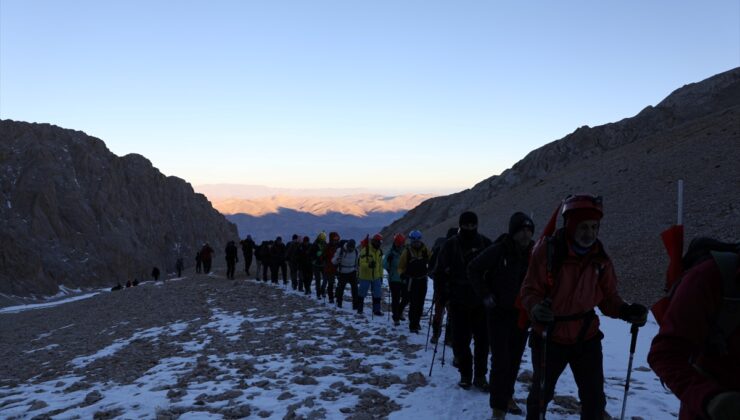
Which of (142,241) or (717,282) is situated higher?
(717,282)

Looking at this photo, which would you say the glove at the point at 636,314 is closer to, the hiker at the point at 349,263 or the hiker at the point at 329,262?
the hiker at the point at 349,263

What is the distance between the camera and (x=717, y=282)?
2.42 meters

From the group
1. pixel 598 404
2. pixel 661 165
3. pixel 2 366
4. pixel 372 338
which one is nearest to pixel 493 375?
pixel 598 404

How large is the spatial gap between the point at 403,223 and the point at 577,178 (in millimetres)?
38779

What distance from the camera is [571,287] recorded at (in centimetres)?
444

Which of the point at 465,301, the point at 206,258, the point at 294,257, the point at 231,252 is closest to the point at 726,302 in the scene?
the point at 465,301

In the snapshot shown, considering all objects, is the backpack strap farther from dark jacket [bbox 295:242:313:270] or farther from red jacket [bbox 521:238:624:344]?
dark jacket [bbox 295:242:313:270]

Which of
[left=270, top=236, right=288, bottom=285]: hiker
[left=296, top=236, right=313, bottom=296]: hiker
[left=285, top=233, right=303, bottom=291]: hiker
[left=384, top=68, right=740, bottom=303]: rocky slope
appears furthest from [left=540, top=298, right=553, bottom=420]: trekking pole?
[left=270, top=236, right=288, bottom=285]: hiker

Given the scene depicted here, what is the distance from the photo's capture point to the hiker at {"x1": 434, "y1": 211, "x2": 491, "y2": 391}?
727cm

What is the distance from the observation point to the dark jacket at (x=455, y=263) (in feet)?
24.6

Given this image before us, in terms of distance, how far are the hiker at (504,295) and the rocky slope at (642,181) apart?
1266 cm

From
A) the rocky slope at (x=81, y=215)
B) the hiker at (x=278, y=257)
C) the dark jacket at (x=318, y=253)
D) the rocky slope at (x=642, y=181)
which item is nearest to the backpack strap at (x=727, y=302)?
the dark jacket at (x=318, y=253)

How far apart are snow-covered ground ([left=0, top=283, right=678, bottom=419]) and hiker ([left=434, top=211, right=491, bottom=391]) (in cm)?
34

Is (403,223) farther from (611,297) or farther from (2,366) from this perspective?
(611,297)
